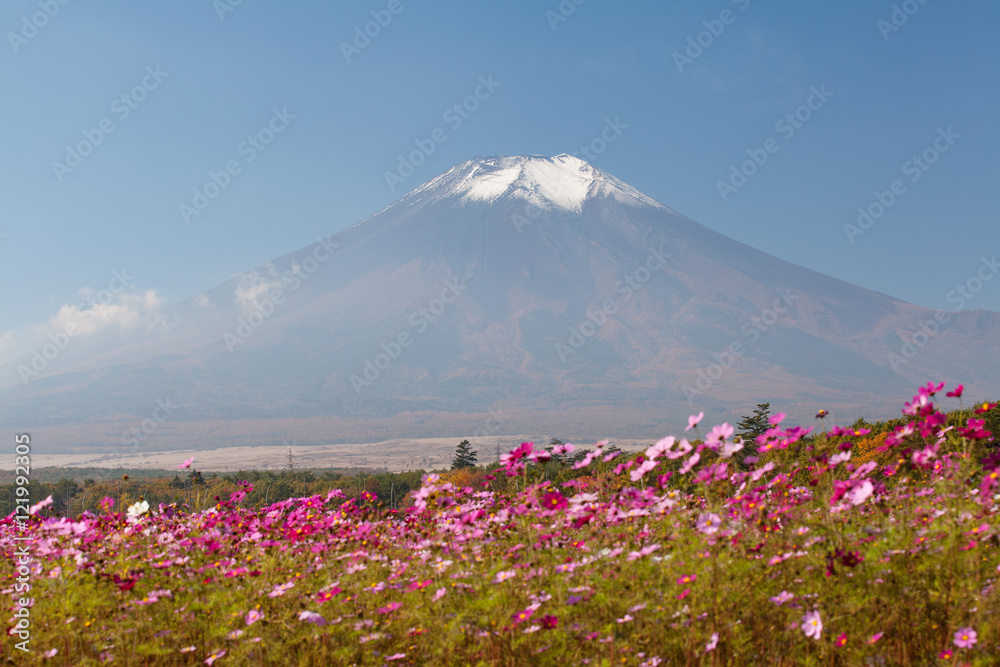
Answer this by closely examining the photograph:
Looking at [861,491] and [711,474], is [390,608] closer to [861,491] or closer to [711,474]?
[711,474]

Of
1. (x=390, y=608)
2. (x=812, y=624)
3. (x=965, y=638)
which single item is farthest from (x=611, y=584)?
(x=965, y=638)

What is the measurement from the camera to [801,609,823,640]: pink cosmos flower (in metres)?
2.95

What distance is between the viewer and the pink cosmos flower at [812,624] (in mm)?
2952

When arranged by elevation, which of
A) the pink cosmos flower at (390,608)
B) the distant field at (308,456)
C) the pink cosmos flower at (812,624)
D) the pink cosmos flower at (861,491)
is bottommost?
the distant field at (308,456)

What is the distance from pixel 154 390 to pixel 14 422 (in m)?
38.0

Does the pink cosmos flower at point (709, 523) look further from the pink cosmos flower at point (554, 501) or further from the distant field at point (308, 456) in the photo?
the distant field at point (308, 456)

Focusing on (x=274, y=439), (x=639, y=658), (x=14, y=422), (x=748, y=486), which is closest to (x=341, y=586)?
(x=639, y=658)

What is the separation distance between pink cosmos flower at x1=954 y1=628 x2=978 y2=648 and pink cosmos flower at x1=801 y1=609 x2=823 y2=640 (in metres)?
0.55

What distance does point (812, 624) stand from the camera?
3.05 m

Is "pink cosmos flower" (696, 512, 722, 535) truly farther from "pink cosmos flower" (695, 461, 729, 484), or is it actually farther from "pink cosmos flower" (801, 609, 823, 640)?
"pink cosmos flower" (801, 609, 823, 640)

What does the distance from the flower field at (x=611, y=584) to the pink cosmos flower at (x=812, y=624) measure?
0.02 meters

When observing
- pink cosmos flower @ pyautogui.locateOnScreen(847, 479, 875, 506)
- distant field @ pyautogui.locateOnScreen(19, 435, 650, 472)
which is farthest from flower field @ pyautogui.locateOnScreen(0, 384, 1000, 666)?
distant field @ pyautogui.locateOnScreen(19, 435, 650, 472)

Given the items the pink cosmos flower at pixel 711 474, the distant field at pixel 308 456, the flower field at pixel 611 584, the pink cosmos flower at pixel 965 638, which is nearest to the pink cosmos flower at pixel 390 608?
the flower field at pixel 611 584

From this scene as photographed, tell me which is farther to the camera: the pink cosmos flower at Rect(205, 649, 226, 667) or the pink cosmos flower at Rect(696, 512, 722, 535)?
the pink cosmos flower at Rect(205, 649, 226, 667)
